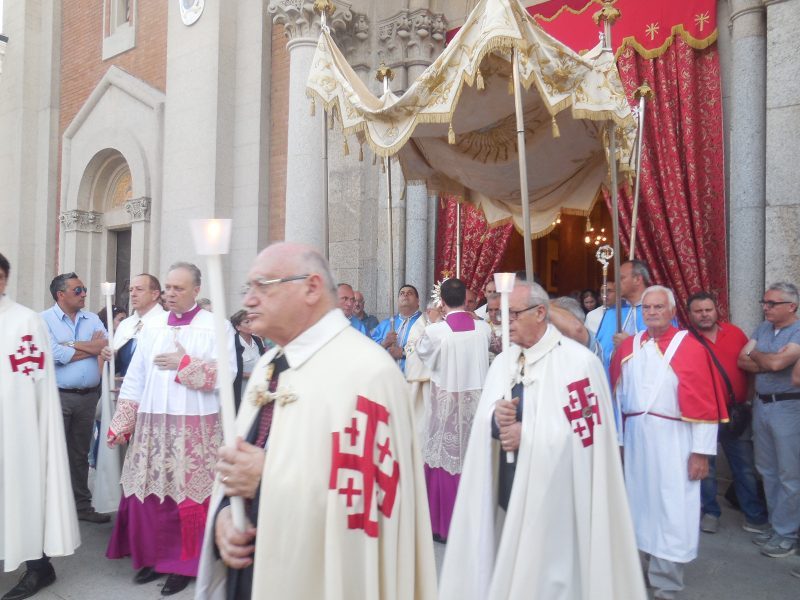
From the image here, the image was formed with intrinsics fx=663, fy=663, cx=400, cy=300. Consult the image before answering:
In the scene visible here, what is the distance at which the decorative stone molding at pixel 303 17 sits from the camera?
8.04 meters

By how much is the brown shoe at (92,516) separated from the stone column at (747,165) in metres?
5.77

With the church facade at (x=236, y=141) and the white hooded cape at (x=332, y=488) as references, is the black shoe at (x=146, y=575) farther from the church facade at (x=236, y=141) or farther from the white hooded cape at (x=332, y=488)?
the church facade at (x=236, y=141)

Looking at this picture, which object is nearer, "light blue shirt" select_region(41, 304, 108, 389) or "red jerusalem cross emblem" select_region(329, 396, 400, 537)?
"red jerusalem cross emblem" select_region(329, 396, 400, 537)

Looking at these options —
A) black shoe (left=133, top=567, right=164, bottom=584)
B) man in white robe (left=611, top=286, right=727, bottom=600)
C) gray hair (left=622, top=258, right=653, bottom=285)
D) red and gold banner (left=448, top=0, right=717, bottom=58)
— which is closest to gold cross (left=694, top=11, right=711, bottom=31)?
red and gold banner (left=448, top=0, right=717, bottom=58)

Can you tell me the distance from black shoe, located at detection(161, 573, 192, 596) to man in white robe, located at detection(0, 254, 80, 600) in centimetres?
59

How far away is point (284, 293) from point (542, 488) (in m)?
1.63

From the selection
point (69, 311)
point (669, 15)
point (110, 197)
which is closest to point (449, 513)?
point (69, 311)

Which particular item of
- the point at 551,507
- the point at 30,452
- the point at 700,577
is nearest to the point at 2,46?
the point at 30,452

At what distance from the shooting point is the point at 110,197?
12.5m

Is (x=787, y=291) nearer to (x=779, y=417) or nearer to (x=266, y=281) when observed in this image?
(x=779, y=417)

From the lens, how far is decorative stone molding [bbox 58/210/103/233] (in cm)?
1223

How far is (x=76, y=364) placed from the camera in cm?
525

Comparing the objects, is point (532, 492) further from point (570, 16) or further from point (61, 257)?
point (61, 257)

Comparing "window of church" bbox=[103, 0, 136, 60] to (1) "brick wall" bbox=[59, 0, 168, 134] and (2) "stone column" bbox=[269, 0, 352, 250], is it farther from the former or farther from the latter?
(2) "stone column" bbox=[269, 0, 352, 250]
